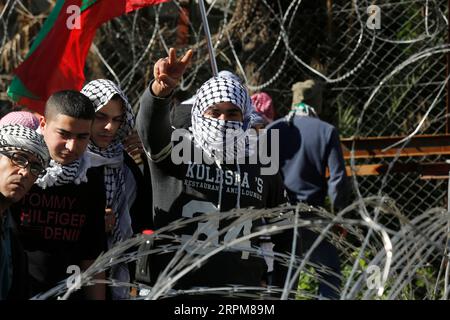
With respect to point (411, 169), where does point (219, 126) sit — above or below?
below

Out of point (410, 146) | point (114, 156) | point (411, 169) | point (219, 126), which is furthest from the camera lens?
point (410, 146)

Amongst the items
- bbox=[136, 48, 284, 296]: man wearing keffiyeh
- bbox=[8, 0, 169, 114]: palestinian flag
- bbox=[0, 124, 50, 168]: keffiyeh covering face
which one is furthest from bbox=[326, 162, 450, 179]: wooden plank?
bbox=[0, 124, 50, 168]: keffiyeh covering face

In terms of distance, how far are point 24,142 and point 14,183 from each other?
0.15 m

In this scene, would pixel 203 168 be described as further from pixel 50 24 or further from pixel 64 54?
pixel 50 24

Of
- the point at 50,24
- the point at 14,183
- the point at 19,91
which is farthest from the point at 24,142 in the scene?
the point at 50,24

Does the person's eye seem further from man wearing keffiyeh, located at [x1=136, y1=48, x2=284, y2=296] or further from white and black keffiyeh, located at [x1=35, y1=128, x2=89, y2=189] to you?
man wearing keffiyeh, located at [x1=136, y1=48, x2=284, y2=296]

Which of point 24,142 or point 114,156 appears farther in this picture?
point 114,156

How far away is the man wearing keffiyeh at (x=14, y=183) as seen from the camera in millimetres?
3201

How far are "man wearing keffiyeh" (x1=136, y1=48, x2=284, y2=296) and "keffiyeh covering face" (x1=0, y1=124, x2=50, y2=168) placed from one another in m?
0.56

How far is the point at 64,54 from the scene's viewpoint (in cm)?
587

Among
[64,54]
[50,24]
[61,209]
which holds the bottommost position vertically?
[61,209]

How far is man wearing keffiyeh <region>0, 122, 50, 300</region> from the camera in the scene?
3.20 meters

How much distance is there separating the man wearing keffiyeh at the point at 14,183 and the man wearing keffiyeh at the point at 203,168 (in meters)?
0.59

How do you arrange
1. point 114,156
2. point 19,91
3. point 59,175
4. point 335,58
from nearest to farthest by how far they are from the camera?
point 59,175 → point 114,156 → point 19,91 → point 335,58
